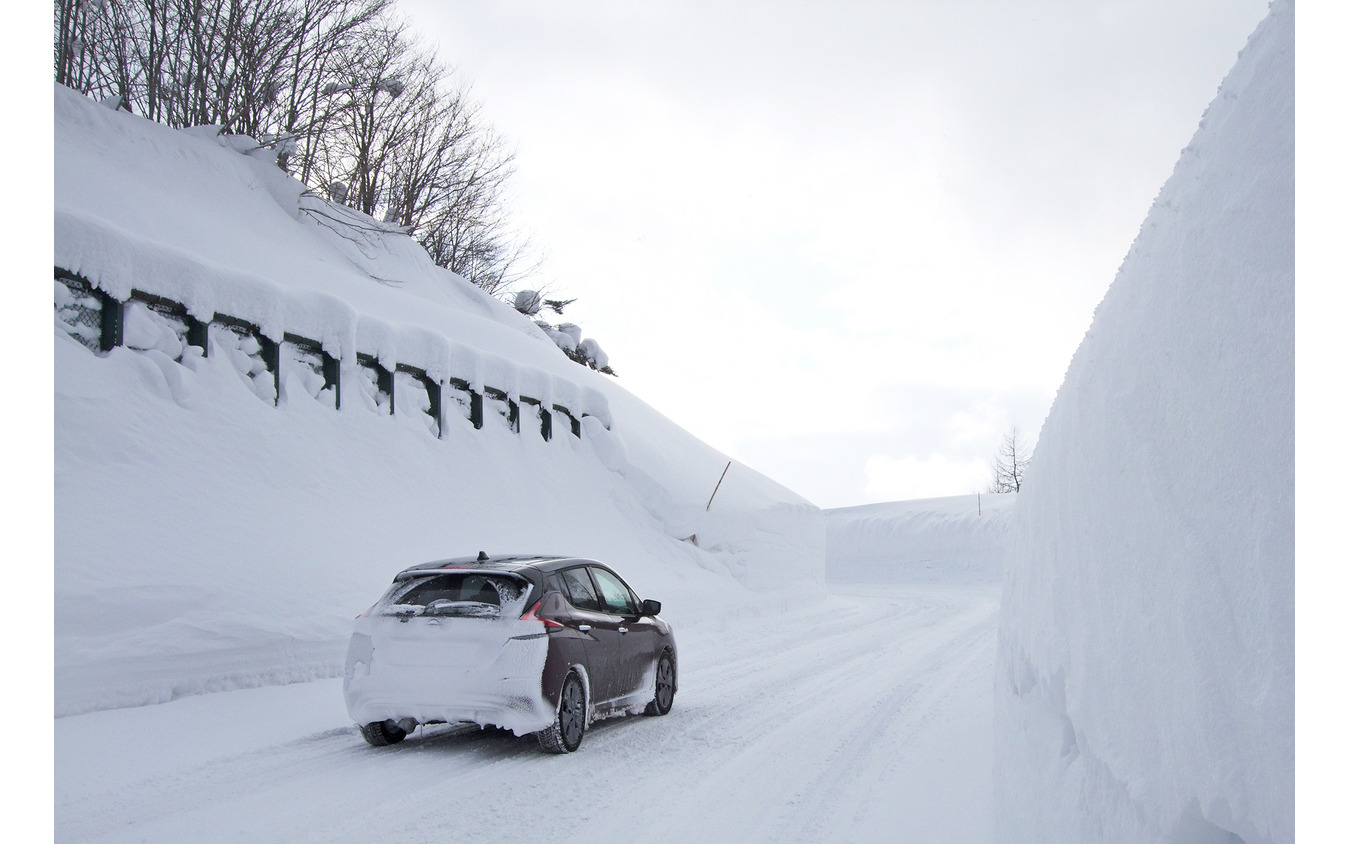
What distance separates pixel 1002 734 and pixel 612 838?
2379 millimetres

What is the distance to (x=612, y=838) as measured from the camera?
4957mm

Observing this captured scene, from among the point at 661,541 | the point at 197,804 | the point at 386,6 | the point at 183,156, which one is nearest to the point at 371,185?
the point at 386,6

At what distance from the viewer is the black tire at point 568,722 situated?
271 inches

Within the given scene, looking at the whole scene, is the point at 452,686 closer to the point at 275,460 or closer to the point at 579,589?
the point at 579,589

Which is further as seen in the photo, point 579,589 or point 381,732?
point 579,589

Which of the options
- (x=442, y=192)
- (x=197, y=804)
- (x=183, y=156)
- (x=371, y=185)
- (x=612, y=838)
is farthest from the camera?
(x=442, y=192)

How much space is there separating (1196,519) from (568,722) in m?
5.45

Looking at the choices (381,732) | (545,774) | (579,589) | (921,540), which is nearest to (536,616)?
(579,589)

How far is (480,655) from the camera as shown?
6750mm

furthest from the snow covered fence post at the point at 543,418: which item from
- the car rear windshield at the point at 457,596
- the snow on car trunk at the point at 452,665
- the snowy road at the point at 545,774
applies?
the snow on car trunk at the point at 452,665

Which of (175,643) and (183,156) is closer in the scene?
(175,643)

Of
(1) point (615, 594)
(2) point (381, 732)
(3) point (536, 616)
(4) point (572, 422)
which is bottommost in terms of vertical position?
(2) point (381, 732)

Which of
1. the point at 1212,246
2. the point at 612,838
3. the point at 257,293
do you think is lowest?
the point at 612,838
